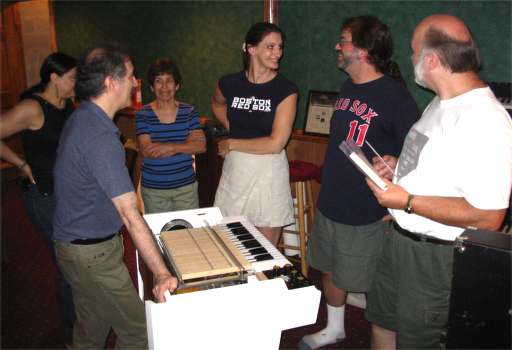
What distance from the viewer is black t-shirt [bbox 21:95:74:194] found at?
235 cm

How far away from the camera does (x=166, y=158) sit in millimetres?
2832

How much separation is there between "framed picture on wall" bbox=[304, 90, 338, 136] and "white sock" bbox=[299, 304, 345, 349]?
1.51 meters

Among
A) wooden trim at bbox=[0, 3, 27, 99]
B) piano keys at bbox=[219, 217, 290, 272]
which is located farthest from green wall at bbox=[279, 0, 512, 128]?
wooden trim at bbox=[0, 3, 27, 99]

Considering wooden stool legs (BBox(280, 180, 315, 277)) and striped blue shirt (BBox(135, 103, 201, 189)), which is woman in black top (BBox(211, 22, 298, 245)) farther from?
wooden stool legs (BBox(280, 180, 315, 277))

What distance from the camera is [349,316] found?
117 inches

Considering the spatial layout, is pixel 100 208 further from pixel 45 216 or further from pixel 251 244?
pixel 45 216

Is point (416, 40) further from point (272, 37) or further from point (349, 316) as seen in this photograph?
point (349, 316)

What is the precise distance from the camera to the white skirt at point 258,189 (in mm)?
2584

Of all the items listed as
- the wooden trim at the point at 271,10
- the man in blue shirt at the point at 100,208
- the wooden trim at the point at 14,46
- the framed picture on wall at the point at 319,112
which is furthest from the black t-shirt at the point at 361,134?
the wooden trim at the point at 14,46

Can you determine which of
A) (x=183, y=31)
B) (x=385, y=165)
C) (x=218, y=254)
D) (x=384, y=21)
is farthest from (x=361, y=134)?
(x=183, y=31)

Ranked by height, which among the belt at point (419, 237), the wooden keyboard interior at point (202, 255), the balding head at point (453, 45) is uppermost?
the balding head at point (453, 45)

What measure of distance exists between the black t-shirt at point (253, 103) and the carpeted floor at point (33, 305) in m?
1.25

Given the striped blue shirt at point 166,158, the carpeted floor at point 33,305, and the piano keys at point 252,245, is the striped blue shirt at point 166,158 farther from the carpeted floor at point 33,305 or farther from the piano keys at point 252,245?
the carpeted floor at point 33,305

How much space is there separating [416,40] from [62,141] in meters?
1.39
